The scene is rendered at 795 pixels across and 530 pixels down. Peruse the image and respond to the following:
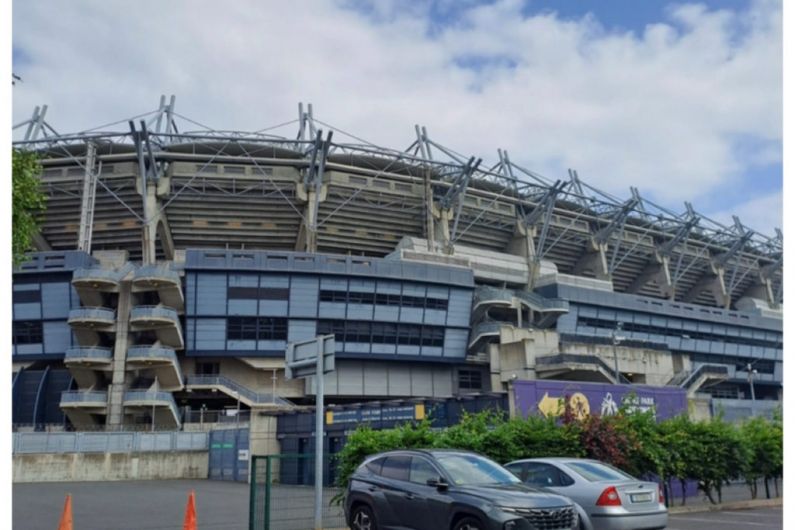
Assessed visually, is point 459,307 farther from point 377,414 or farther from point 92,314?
point 92,314

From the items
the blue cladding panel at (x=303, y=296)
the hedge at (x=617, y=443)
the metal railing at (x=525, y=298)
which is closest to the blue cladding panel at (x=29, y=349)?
the blue cladding panel at (x=303, y=296)

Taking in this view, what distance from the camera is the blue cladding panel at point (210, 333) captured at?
5512 cm

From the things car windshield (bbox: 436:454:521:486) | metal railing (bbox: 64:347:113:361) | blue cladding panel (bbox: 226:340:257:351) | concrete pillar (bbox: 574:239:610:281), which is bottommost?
car windshield (bbox: 436:454:521:486)

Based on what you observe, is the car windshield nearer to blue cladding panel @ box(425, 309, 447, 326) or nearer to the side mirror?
the side mirror

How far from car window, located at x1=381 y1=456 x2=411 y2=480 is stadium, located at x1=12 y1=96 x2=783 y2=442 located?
1410 inches

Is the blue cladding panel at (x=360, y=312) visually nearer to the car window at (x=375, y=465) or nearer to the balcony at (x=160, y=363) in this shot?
the balcony at (x=160, y=363)

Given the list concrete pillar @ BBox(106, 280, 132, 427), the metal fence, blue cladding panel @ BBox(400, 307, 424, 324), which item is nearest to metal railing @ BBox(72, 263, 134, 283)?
concrete pillar @ BBox(106, 280, 132, 427)

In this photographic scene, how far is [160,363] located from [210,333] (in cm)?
437

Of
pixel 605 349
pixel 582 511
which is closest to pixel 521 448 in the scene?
pixel 582 511

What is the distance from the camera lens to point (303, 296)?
185 feet

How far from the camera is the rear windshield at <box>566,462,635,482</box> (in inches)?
501

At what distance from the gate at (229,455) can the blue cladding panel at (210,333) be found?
14.3 m

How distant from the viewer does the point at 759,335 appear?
3209 inches

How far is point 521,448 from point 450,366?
46.3 meters
